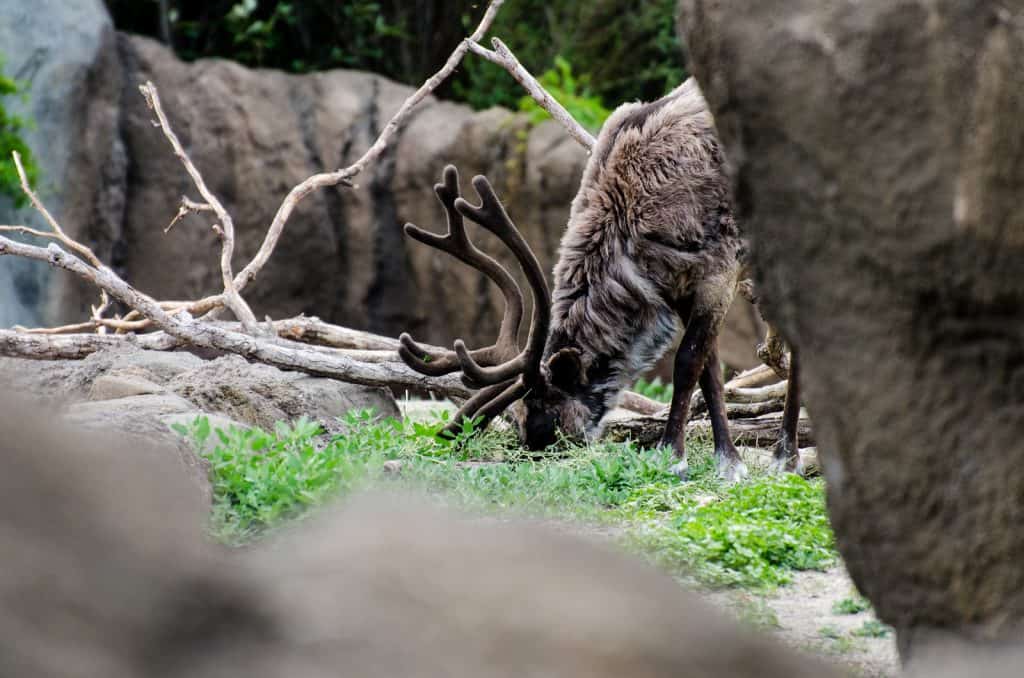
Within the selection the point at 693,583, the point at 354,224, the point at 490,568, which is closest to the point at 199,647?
the point at 490,568

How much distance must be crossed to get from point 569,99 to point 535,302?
6.44 meters

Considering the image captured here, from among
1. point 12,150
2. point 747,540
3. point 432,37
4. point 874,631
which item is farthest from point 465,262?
point 432,37

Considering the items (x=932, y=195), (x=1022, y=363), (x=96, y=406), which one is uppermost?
(x=932, y=195)

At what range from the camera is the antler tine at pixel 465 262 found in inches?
255

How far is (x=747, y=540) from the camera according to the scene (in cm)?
449

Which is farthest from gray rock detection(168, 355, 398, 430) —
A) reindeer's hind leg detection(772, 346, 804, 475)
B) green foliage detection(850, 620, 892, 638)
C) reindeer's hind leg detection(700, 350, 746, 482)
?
green foliage detection(850, 620, 892, 638)

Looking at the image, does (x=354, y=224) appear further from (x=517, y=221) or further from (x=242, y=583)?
(x=242, y=583)

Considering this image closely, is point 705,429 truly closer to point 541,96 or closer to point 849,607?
point 541,96

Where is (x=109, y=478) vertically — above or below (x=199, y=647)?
above

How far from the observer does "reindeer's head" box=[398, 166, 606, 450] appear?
6.43 metres

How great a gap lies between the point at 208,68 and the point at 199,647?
12.9 metres

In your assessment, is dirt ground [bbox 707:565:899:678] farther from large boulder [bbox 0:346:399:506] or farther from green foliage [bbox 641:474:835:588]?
large boulder [bbox 0:346:399:506]

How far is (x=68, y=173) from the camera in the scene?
12.6 meters

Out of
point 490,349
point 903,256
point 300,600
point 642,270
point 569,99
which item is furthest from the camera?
point 569,99
